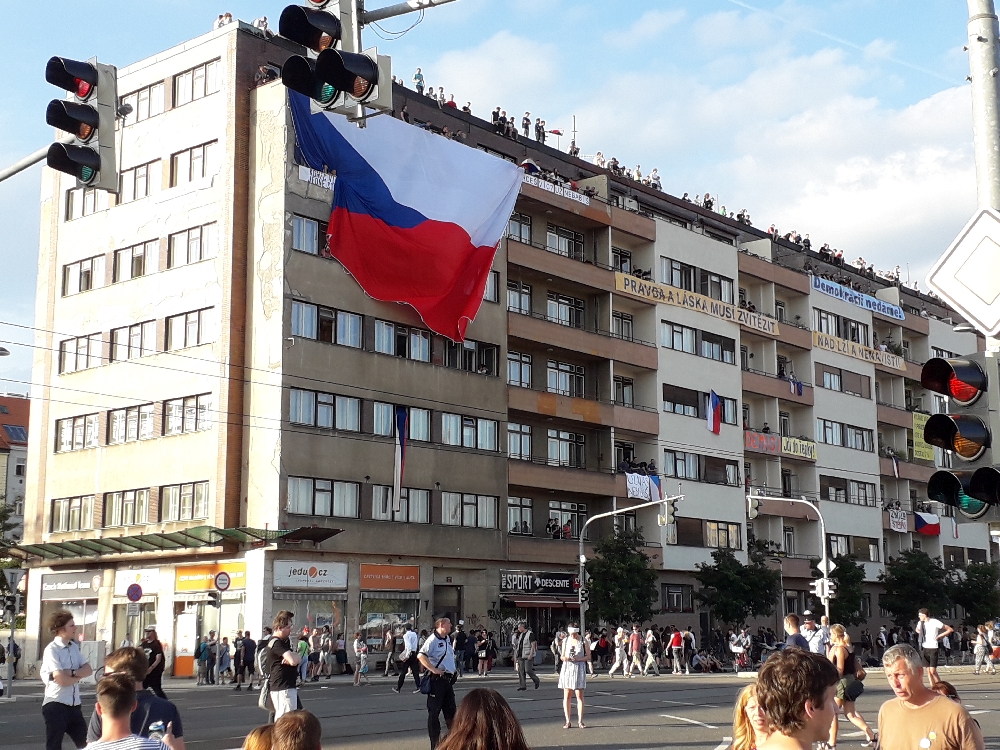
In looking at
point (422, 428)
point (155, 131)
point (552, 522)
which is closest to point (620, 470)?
point (552, 522)

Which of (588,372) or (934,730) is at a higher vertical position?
(588,372)

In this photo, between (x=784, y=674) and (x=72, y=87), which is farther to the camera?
(x=72, y=87)

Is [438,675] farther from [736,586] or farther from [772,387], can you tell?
[772,387]

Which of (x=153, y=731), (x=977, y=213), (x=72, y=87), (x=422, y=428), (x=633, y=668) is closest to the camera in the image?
(x=977, y=213)

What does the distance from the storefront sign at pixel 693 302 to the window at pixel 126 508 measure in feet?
77.9

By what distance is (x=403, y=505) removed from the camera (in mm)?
51375

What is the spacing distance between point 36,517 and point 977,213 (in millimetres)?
54218

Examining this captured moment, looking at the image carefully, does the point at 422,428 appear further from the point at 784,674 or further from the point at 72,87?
the point at 784,674

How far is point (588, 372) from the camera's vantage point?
6178 centimetres

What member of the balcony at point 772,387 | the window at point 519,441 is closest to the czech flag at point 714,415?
the balcony at point 772,387

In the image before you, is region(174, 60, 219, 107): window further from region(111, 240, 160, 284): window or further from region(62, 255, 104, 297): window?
region(62, 255, 104, 297): window

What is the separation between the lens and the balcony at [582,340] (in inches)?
2233

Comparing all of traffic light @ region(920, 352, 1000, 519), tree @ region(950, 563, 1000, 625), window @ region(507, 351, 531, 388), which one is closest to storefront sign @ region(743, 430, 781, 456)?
tree @ region(950, 563, 1000, 625)

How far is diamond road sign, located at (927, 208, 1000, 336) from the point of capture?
6809mm
